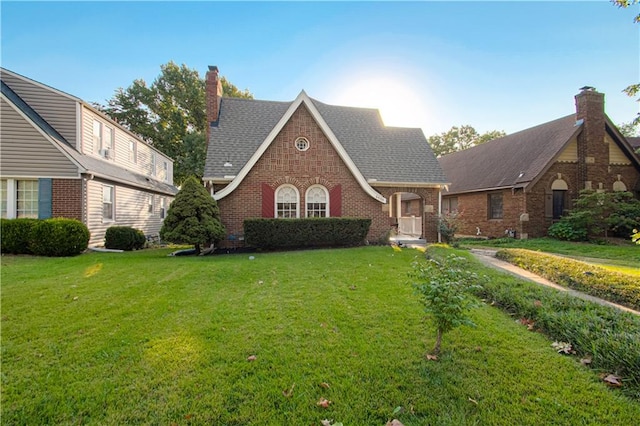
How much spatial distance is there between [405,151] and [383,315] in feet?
40.5

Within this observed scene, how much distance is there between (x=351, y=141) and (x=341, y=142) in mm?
589

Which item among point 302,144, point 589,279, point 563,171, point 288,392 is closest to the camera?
point 288,392

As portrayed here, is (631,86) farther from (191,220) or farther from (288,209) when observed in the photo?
(191,220)

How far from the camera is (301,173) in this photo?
12227 mm

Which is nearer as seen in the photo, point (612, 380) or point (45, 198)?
point (612, 380)

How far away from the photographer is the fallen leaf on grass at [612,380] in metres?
2.82

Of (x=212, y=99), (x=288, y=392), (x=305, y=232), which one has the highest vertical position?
(x=212, y=99)

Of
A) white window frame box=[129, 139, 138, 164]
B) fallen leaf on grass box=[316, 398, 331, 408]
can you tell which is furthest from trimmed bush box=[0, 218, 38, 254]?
fallen leaf on grass box=[316, 398, 331, 408]

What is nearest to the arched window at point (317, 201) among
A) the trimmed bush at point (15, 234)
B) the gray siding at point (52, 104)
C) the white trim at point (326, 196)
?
the white trim at point (326, 196)

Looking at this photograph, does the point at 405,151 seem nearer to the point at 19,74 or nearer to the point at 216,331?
the point at 216,331

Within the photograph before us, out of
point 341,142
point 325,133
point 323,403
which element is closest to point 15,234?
point 325,133

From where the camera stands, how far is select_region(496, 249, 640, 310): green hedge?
5.29 metres

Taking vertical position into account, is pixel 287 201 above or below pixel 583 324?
above

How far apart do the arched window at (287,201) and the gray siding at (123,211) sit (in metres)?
7.58
